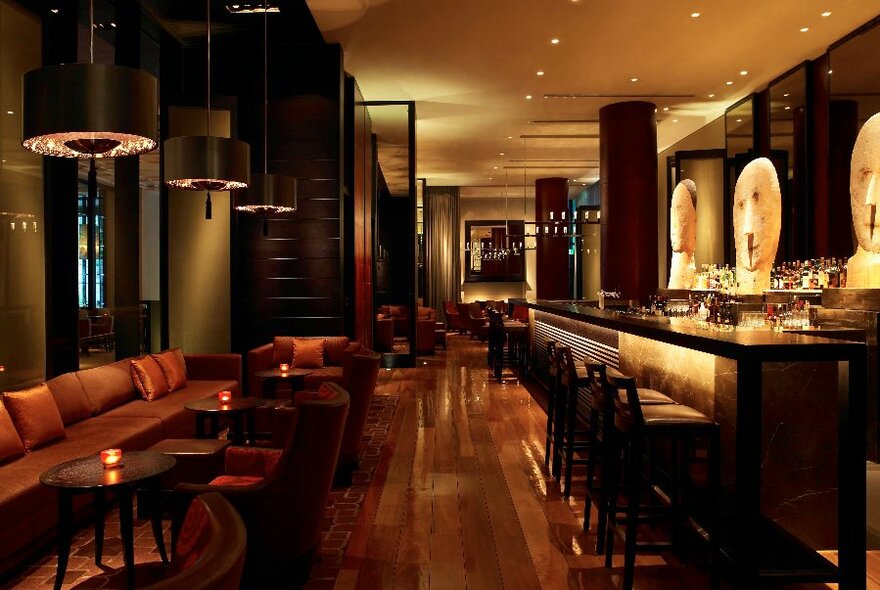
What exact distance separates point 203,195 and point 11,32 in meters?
3.10

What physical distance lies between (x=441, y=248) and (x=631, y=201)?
9737 millimetres

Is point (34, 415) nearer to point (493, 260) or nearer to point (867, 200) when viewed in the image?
point (867, 200)

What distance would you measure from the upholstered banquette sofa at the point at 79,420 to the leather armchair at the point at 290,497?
93 centimetres

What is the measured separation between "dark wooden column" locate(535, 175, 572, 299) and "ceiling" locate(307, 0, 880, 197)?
4337 mm

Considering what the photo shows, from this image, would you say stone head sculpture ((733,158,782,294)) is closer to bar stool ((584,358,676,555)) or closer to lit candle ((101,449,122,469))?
bar stool ((584,358,676,555))

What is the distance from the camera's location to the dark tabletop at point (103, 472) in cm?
296

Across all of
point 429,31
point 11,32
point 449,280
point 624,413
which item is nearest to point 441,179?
point 449,280

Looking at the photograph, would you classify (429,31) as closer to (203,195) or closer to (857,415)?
(203,195)

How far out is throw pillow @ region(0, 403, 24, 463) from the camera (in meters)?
3.79

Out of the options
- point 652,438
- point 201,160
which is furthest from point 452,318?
point 652,438

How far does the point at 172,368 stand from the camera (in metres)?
6.43

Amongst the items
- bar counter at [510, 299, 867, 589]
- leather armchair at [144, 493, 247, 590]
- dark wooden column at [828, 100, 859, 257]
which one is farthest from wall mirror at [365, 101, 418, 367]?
leather armchair at [144, 493, 247, 590]

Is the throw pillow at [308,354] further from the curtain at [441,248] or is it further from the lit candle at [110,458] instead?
the curtain at [441,248]

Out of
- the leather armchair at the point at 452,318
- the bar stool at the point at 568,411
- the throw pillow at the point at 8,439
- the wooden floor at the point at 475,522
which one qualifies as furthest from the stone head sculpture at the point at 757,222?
the leather armchair at the point at 452,318
